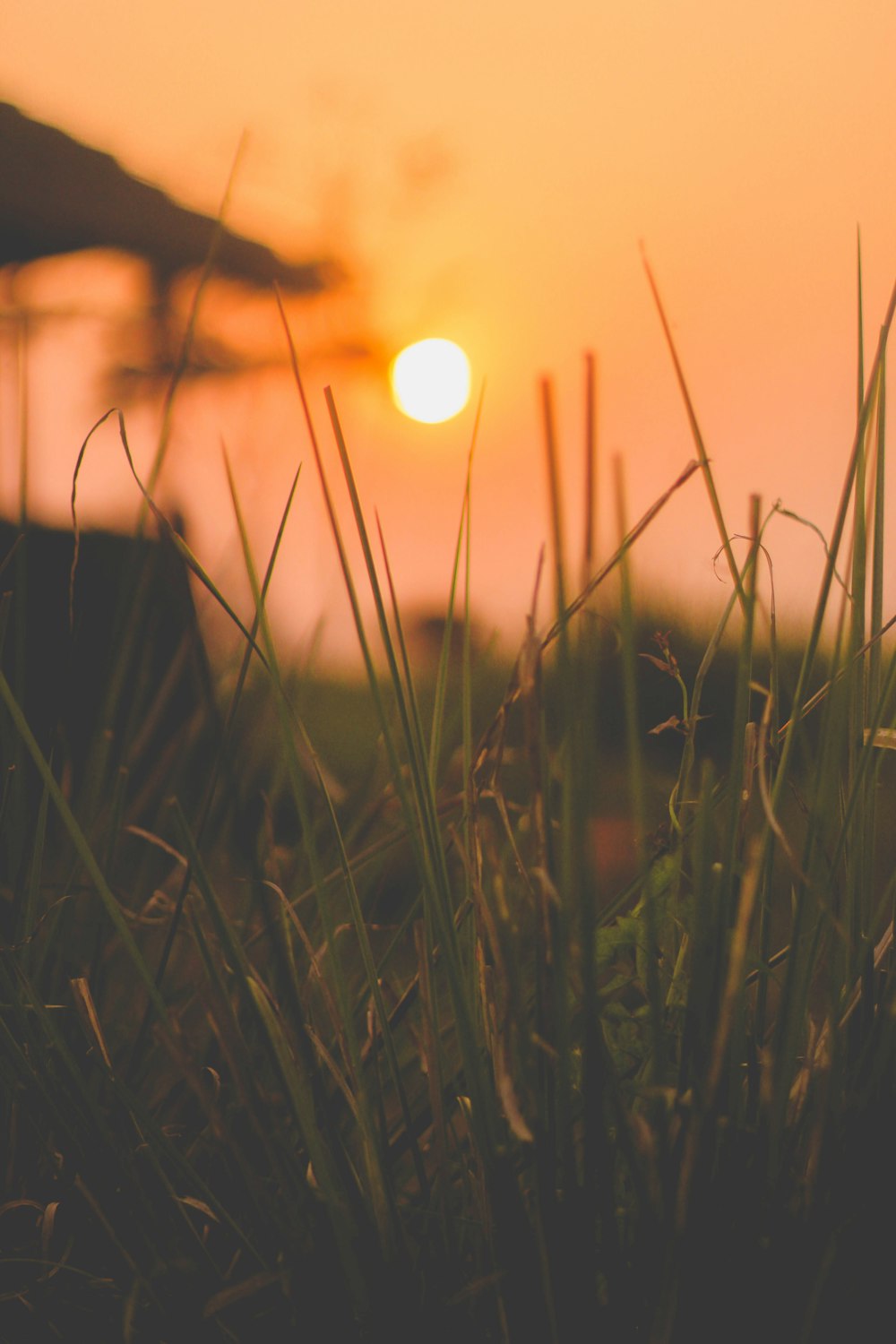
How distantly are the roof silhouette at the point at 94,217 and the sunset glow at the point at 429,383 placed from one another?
1.41m

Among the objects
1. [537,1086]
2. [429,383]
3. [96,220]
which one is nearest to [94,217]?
[96,220]

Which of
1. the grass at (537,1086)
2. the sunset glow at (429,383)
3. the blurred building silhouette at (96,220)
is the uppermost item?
the blurred building silhouette at (96,220)

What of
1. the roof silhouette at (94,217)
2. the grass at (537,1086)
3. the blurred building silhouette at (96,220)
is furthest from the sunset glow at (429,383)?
the roof silhouette at (94,217)

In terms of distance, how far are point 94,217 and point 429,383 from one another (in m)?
1.98

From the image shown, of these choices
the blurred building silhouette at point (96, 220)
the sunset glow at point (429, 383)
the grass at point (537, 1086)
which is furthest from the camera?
the blurred building silhouette at point (96, 220)

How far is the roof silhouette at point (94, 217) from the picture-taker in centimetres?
226

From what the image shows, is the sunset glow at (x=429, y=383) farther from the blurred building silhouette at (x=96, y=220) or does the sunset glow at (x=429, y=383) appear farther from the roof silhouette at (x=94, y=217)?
the roof silhouette at (x=94, y=217)

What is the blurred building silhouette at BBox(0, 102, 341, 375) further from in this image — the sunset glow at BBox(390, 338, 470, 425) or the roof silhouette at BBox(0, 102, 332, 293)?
the sunset glow at BBox(390, 338, 470, 425)

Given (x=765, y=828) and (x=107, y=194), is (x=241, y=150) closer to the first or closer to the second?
(x=765, y=828)

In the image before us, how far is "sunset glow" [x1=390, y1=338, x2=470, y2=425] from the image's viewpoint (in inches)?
32.8

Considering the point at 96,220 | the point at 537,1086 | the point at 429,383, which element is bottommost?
the point at 537,1086

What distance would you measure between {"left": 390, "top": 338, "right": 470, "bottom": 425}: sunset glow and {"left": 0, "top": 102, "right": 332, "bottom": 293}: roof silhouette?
141cm

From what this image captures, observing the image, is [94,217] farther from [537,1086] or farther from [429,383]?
[537,1086]

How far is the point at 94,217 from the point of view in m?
2.46
